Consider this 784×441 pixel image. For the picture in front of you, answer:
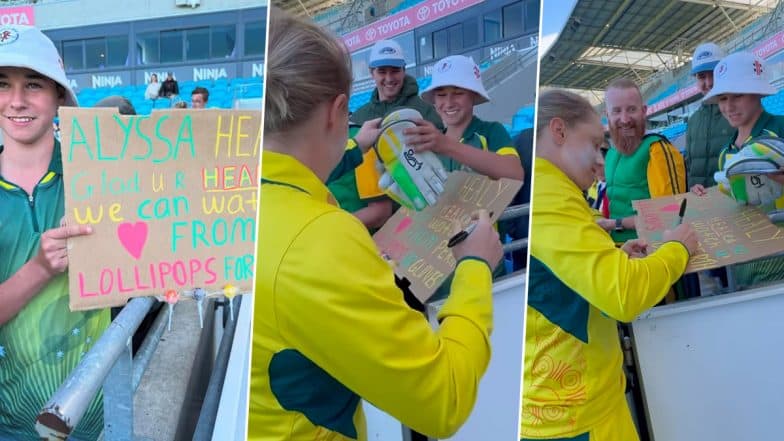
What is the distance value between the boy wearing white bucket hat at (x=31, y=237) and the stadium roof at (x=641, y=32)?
811mm

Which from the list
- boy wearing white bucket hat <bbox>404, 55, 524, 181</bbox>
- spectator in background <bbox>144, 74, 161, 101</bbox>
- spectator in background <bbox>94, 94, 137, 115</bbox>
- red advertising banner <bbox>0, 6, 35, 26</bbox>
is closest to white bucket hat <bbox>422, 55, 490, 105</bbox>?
boy wearing white bucket hat <bbox>404, 55, 524, 181</bbox>

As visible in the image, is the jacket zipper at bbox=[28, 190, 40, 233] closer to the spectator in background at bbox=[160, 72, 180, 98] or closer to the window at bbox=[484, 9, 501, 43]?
the spectator in background at bbox=[160, 72, 180, 98]

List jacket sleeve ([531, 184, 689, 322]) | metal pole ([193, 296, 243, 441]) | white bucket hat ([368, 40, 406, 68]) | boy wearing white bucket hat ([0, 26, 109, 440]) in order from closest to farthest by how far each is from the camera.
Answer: white bucket hat ([368, 40, 406, 68])
jacket sleeve ([531, 184, 689, 322])
boy wearing white bucket hat ([0, 26, 109, 440])
metal pole ([193, 296, 243, 441])

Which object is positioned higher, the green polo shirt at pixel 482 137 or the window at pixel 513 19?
the window at pixel 513 19

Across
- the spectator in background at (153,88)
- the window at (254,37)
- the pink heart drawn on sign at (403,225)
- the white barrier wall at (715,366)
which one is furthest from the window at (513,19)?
the spectator in background at (153,88)

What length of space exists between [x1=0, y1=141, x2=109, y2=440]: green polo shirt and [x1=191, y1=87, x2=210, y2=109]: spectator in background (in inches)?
14.6

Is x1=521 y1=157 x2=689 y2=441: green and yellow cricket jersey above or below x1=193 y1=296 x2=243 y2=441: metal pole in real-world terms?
above

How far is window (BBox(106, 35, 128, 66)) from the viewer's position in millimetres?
1353

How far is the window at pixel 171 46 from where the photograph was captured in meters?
1.40

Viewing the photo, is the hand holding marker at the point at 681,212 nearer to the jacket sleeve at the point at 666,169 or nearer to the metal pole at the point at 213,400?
the jacket sleeve at the point at 666,169

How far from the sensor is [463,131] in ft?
2.00

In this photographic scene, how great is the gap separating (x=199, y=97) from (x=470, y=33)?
0.91 metres

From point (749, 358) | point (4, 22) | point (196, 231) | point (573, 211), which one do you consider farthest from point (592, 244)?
point (4, 22)

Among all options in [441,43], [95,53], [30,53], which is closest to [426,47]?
[441,43]
